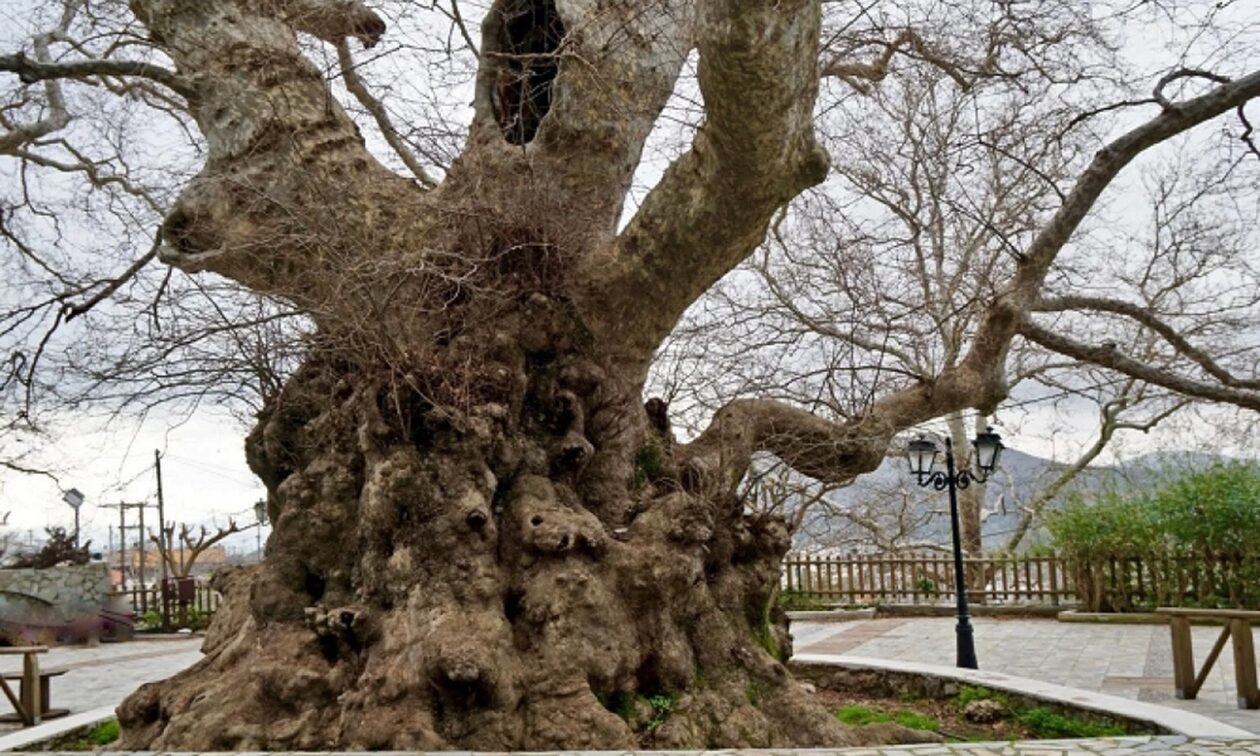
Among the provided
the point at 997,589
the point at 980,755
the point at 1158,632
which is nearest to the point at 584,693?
the point at 980,755

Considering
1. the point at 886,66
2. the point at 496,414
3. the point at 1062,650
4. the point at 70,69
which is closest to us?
the point at 496,414

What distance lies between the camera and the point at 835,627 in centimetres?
1777

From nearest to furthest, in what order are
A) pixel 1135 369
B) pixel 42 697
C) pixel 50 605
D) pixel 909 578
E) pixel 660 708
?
1. pixel 660 708
2. pixel 1135 369
3. pixel 42 697
4. pixel 50 605
5. pixel 909 578

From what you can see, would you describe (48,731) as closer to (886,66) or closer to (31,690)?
(31,690)

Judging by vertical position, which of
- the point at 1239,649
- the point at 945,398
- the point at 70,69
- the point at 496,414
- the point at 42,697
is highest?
the point at 70,69

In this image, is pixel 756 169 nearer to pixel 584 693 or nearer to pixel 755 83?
pixel 755 83

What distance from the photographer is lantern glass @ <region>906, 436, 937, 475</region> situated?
12.1m

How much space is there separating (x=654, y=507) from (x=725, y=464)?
1.02 m

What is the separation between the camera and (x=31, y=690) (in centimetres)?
962

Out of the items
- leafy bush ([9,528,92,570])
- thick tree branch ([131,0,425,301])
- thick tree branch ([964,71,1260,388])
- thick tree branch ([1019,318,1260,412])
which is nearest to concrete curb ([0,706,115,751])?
thick tree branch ([131,0,425,301])

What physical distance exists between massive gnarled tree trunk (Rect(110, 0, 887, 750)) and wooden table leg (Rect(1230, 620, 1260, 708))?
3.60m

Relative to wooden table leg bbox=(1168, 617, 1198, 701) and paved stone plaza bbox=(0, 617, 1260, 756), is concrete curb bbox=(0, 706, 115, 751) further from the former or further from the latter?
wooden table leg bbox=(1168, 617, 1198, 701)

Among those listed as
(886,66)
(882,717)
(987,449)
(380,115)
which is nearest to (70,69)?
(380,115)

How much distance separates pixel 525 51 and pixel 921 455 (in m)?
6.71
